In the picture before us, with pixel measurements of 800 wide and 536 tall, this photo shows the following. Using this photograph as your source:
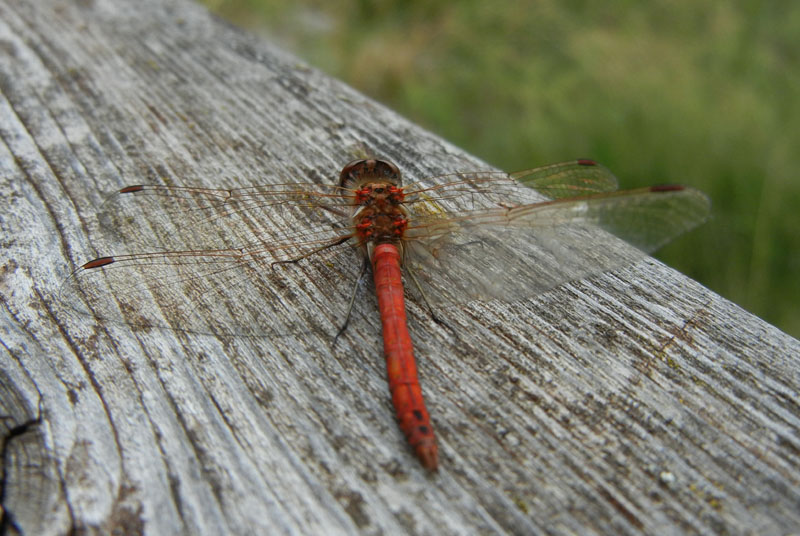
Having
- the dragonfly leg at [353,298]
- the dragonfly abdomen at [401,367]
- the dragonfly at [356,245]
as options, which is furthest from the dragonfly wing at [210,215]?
the dragonfly abdomen at [401,367]

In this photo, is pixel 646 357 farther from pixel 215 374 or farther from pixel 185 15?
pixel 185 15

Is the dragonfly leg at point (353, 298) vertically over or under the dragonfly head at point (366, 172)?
under

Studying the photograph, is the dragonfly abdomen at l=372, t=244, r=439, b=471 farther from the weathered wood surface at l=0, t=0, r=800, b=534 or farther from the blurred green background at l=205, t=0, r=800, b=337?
the blurred green background at l=205, t=0, r=800, b=337

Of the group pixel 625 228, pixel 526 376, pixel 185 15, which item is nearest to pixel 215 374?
pixel 526 376

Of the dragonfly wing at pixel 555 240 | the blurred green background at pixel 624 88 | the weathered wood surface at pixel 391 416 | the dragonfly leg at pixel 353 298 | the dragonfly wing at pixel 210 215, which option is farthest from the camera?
the blurred green background at pixel 624 88

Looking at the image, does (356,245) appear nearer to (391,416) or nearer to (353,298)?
(353,298)

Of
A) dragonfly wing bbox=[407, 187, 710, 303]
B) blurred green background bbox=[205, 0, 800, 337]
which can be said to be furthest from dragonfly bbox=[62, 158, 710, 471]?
blurred green background bbox=[205, 0, 800, 337]

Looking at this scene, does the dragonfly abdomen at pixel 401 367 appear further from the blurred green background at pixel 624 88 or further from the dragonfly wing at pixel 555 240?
the blurred green background at pixel 624 88
